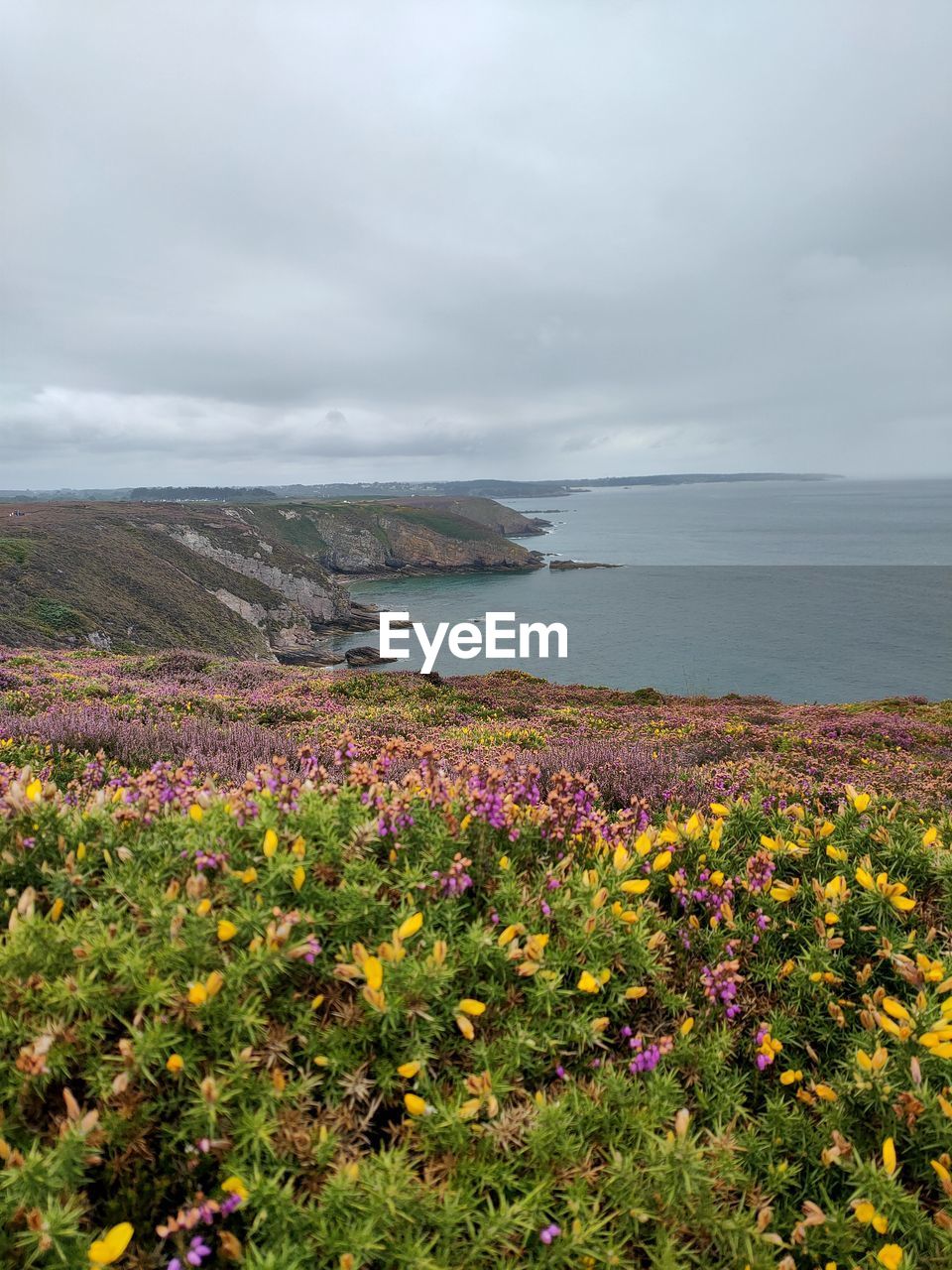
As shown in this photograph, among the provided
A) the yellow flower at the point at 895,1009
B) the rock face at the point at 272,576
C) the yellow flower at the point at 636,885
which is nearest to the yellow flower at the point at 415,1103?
the yellow flower at the point at 636,885

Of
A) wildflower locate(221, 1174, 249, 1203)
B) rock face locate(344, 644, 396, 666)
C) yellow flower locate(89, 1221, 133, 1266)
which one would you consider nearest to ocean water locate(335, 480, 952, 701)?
rock face locate(344, 644, 396, 666)

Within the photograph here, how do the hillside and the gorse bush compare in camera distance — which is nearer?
the gorse bush

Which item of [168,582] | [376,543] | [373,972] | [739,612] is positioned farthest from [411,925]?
[376,543]

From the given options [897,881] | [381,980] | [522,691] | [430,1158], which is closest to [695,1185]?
[430,1158]

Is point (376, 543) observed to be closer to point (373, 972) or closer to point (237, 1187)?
point (373, 972)

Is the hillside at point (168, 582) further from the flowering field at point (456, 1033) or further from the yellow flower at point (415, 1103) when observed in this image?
the yellow flower at point (415, 1103)

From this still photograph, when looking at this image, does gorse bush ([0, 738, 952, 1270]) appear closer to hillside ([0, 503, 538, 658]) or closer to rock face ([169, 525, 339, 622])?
hillside ([0, 503, 538, 658])
